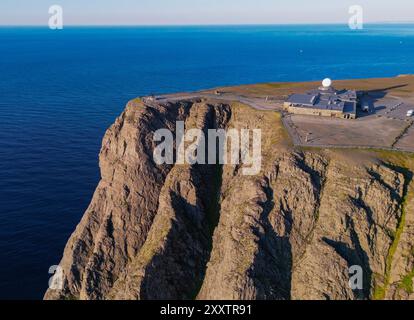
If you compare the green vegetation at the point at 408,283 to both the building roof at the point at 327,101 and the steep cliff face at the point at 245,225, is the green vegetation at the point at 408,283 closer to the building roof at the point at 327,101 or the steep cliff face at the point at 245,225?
the steep cliff face at the point at 245,225

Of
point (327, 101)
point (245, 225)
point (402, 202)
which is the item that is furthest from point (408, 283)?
point (327, 101)

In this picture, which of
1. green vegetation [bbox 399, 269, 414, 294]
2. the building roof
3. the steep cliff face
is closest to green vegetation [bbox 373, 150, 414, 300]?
green vegetation [bbox 399, 269, 414, 294]

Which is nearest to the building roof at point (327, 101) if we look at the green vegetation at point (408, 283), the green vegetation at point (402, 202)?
the green vegetation at point (402, 202)

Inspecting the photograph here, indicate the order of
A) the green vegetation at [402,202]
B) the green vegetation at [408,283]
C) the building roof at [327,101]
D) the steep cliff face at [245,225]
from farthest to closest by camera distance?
the building roof at [327,101]
the steep cliff face at [245,225]
the green vegetation at [402,202]
the green vegetation at [408,283]

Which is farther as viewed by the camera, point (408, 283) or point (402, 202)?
point (402, 202)

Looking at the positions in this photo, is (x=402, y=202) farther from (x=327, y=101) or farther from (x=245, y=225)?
(x=327, y=101)

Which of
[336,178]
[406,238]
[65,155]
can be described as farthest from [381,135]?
[65,155]

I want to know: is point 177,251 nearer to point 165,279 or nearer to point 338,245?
point 165,279

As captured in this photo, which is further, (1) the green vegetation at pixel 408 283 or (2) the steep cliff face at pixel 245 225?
(2) the steep cliff face at pixel 245 225

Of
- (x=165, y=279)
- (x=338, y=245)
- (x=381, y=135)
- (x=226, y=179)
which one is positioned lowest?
(x=165, y=279)
